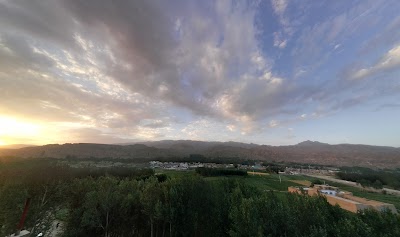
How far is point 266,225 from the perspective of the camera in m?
17.9

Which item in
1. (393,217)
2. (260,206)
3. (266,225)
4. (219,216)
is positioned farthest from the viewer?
(219,216)

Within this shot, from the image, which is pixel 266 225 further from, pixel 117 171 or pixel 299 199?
pixel 117 171

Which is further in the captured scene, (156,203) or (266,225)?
(156,203)

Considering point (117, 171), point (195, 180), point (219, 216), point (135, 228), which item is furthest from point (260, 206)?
point (117, 171)

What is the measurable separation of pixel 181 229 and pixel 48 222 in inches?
745

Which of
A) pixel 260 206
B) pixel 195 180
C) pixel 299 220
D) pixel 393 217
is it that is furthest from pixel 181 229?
pixel 393 217

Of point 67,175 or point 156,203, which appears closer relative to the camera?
point 156,203

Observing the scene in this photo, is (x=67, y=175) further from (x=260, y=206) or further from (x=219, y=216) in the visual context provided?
(x=260, y=206)

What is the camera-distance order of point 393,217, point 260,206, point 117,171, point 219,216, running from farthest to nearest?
1. point 117,171
2. point 219,216
3. point 260,206
4. point 393,217

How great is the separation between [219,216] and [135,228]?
44.7 feet

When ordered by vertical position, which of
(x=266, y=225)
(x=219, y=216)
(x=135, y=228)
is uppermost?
(x=266, y=225)

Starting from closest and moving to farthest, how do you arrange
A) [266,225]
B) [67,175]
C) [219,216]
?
[266,225] < [219,216] < [67,175]

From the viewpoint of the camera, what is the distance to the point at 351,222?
16.0m

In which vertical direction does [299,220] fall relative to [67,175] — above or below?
below
